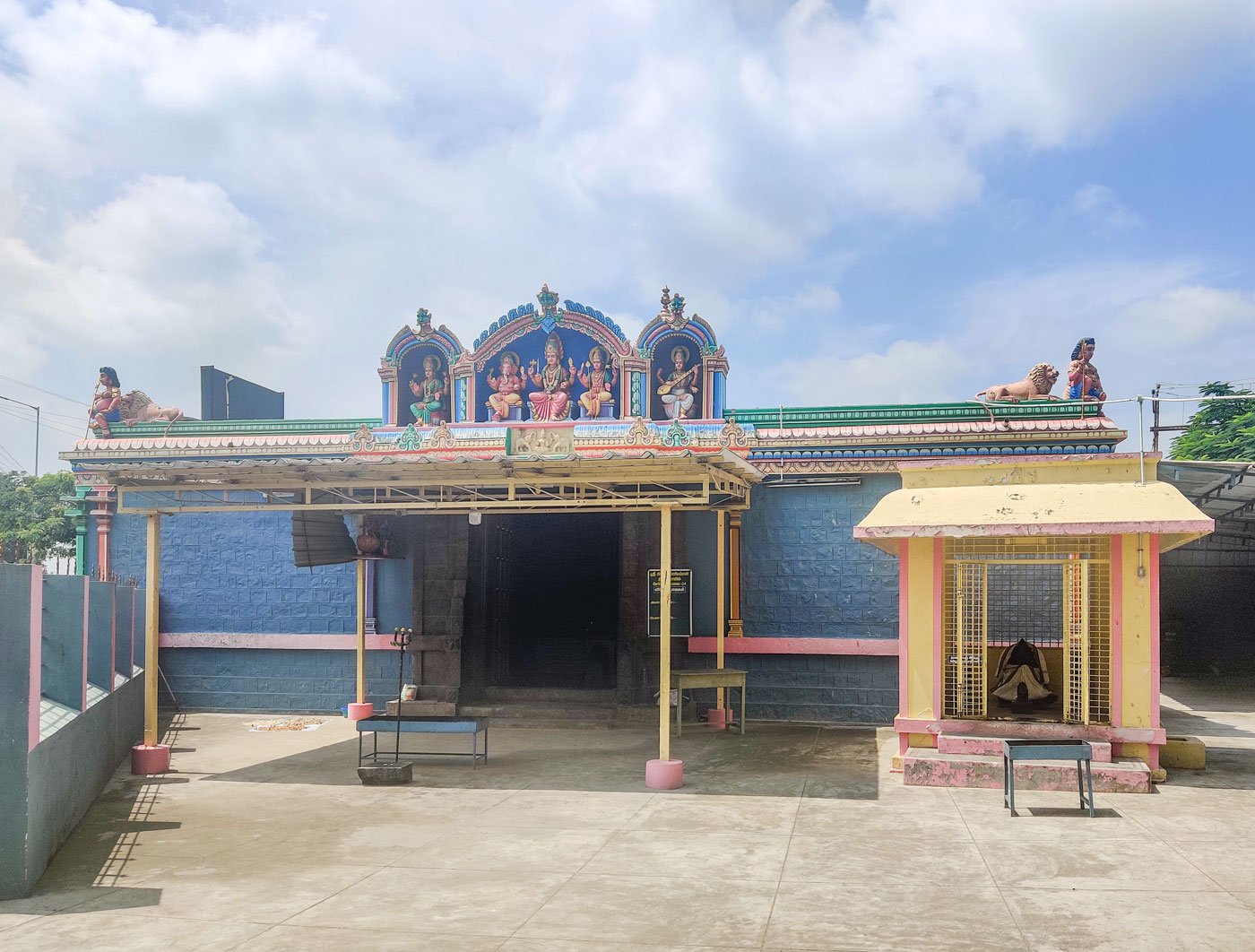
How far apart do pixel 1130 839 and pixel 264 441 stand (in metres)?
13.9

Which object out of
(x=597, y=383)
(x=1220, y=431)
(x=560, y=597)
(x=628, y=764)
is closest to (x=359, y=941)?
(x=628, y=764)

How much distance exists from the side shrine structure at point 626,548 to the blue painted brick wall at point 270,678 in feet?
0.13

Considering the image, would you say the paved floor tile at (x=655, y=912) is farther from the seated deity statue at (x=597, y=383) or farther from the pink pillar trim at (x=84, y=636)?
the seated deity statue at (x=597, y=383)

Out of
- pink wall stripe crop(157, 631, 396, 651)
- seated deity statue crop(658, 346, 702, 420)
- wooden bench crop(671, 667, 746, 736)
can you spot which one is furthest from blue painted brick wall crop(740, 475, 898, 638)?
pink wall stripe crop(157, 631, 396, 651)

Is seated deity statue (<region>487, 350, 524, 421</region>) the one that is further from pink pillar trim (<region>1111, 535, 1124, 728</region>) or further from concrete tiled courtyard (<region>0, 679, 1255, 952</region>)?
pink pillar trim (<region>1111, 535, 1124, 728</region>)

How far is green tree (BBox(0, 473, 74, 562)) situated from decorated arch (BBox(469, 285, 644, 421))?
86.4 ft

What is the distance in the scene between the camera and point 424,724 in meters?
12.4

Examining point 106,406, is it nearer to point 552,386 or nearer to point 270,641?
point 270,641

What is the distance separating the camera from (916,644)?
12.3m

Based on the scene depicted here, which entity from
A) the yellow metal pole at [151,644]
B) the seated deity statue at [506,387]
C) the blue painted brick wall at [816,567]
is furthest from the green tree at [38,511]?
the blue painted brick wall at [816,567]

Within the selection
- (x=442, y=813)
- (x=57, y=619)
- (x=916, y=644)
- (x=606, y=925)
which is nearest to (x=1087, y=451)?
(x=916, y=644)

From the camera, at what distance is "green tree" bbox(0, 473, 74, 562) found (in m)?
39.9

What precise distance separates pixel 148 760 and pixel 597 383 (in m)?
8.43

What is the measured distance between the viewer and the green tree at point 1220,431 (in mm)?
40531
